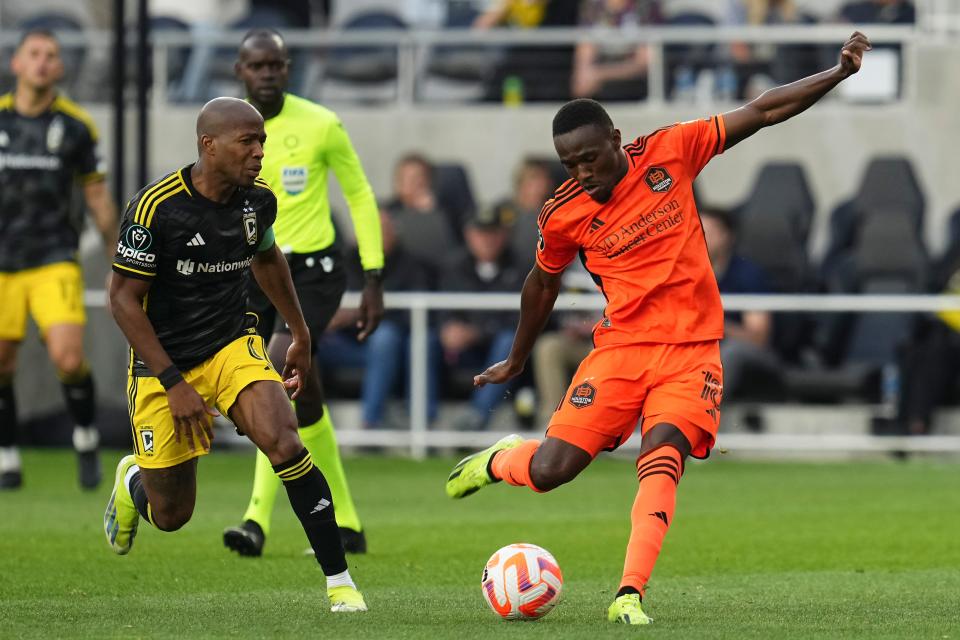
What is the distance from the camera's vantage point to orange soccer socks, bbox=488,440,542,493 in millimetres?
7656

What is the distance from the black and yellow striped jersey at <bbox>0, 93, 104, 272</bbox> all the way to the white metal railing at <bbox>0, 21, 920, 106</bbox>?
6.75m

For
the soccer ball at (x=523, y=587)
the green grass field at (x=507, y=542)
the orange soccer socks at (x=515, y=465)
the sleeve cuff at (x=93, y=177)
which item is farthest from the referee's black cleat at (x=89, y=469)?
the soccer ball at (x=523, y=587)

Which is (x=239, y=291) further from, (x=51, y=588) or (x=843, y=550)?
(x=843, y=550)

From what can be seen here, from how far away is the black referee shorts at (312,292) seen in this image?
9508 mm

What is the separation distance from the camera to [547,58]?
19125 mm

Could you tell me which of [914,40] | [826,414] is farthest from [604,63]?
[826,414]

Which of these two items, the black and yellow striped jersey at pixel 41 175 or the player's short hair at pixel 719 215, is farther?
the player's short hair at pixel 719 215

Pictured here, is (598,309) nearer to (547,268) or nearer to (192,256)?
(547,268)

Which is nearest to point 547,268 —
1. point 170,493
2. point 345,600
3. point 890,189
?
point 345,600

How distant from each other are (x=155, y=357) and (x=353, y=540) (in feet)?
8.93

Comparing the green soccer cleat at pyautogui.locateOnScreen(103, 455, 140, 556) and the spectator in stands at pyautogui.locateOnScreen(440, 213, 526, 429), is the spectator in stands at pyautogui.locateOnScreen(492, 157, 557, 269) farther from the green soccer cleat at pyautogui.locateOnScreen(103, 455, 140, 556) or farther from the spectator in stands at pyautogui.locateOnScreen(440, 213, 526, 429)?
the green soccer cleat at pyautogui.locateOnScreen(103, 455, 140, 556)

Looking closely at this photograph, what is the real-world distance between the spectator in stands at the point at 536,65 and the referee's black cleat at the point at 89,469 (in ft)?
26.0

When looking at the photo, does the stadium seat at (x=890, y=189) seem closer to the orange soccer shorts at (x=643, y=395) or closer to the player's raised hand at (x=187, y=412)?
the orange soccer shorts at (x=643, y=395)

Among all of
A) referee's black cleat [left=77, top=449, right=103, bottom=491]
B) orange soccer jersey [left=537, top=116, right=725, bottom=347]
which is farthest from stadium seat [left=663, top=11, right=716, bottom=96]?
orange soccer jersey [left=537, top=116, right=725, bottom=347]
